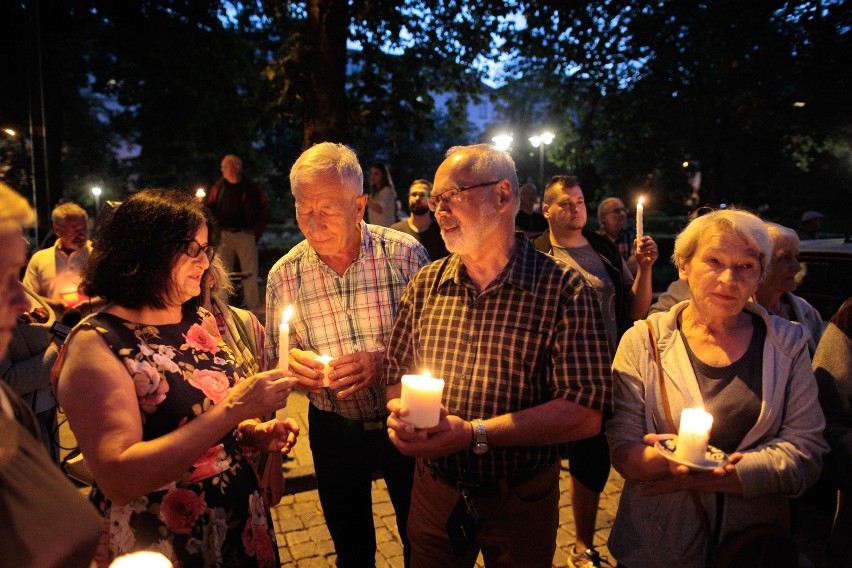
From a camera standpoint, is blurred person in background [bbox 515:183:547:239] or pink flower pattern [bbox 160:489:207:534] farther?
blurred person in background [bbox 515:183:547:239]

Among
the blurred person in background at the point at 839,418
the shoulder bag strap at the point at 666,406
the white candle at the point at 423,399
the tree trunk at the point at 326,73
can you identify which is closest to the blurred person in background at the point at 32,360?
the white candle at the point at 423,399

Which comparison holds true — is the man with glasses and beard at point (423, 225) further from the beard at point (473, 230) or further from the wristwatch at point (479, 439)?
the wristwatch at point (479, 439)

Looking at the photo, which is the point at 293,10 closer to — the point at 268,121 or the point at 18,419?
the point at 268,121

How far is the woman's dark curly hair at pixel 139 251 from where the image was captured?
1983 millimetres

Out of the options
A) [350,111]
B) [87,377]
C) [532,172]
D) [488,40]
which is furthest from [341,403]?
[532,172]

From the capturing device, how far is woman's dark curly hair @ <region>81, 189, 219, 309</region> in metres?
1.98

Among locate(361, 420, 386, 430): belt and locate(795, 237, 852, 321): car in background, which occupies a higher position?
locate(795, 237, 852, 321): car in background

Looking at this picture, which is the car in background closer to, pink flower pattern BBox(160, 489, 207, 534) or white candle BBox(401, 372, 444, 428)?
white candle BBox(401, 372, 444, 428)

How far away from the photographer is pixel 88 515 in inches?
48.6

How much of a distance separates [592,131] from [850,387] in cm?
1997

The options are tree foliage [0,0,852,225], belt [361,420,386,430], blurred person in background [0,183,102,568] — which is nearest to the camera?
blurred person in background [0,183,102,568]

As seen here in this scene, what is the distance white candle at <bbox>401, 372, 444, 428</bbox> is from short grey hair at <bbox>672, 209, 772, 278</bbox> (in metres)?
1.45

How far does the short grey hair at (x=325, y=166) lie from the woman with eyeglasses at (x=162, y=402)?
587 millimetres

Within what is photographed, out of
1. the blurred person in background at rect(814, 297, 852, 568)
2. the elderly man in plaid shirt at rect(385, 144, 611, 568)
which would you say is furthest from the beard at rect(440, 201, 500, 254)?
the blurred person in background at rect(814, 297, 852, 568)
